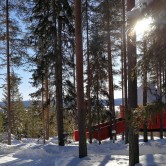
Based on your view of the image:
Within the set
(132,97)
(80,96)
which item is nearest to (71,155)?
(80,96)

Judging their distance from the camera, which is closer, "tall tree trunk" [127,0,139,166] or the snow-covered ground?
"tall tree trunk" [127,0,139,166]

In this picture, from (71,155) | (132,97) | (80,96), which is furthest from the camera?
(71,155)

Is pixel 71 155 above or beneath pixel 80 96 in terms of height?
beneath

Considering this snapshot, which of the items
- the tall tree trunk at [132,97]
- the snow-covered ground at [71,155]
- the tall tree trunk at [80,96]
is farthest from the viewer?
the tall tree trunk at [80,96]

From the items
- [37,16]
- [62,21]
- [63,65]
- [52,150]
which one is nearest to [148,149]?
[52,150]

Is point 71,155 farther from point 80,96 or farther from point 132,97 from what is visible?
point 132,97

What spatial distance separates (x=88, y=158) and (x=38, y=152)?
4594mm

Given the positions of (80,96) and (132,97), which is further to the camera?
(80,96)

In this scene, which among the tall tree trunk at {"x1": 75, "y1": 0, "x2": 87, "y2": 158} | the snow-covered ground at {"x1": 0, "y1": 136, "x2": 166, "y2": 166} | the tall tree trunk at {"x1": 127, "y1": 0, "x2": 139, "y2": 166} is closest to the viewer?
the tall tree trunk at {"x1": 127, "y1": 0, "x2": 139, "y2": 166}

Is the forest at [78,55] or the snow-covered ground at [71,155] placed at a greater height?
the forest at [78,55]

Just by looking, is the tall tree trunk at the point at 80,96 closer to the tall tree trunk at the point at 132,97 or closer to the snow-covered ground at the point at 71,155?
the snow-covered ground at the point at 71,155

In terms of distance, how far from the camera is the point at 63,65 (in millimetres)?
18000

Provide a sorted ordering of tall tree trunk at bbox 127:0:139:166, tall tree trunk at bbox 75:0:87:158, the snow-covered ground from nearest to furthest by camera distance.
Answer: tall tree trunk at bbox 127:0:139:166 < the snow-covered ground < tall tree trunk at bbox 75:0:87:158

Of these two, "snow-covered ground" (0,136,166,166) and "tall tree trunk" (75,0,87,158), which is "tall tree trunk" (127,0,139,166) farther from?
"tall tree trunk" (75,0,87,158)
